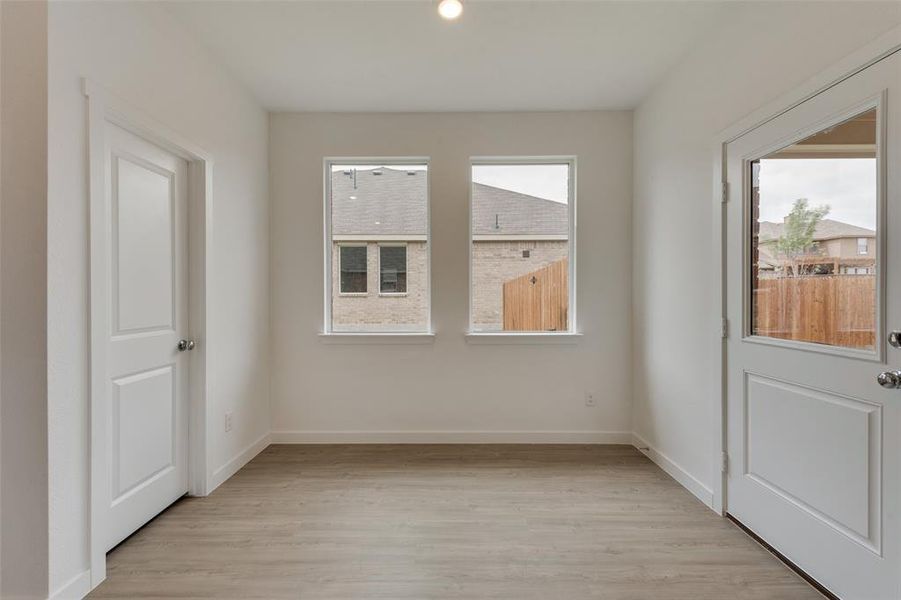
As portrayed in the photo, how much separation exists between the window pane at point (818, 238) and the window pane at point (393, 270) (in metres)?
2.36

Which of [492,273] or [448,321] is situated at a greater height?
[492,273]

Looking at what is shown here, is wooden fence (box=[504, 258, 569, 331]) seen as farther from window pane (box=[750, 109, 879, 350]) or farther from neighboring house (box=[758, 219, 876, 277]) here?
neighboring house (box=[758, 219, 876, 277])

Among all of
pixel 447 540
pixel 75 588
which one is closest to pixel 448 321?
pixel 447 540

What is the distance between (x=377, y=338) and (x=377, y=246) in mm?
770

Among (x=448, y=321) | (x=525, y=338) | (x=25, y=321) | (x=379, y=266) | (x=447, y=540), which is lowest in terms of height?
(x=447, y=540)

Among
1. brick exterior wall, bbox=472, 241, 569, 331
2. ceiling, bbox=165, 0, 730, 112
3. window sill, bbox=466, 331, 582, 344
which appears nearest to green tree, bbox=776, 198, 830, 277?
ceiling, bbox=165, 0, 730, 112

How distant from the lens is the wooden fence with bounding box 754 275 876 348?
5.13 feet

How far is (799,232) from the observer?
187 cm

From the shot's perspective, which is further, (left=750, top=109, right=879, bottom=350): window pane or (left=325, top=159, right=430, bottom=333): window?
(left=325, top=159, right=430, bottom=333): window

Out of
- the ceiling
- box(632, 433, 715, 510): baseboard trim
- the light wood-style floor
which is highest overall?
the ceiling

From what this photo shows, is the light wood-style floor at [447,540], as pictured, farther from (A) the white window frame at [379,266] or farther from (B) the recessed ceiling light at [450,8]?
(B) the recessed ceiling light at [450,8]

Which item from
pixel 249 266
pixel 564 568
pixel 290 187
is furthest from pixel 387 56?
pixel 564 568

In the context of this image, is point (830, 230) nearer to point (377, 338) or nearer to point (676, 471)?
point (676, 471)

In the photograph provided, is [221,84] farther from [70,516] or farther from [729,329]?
[729,329]
